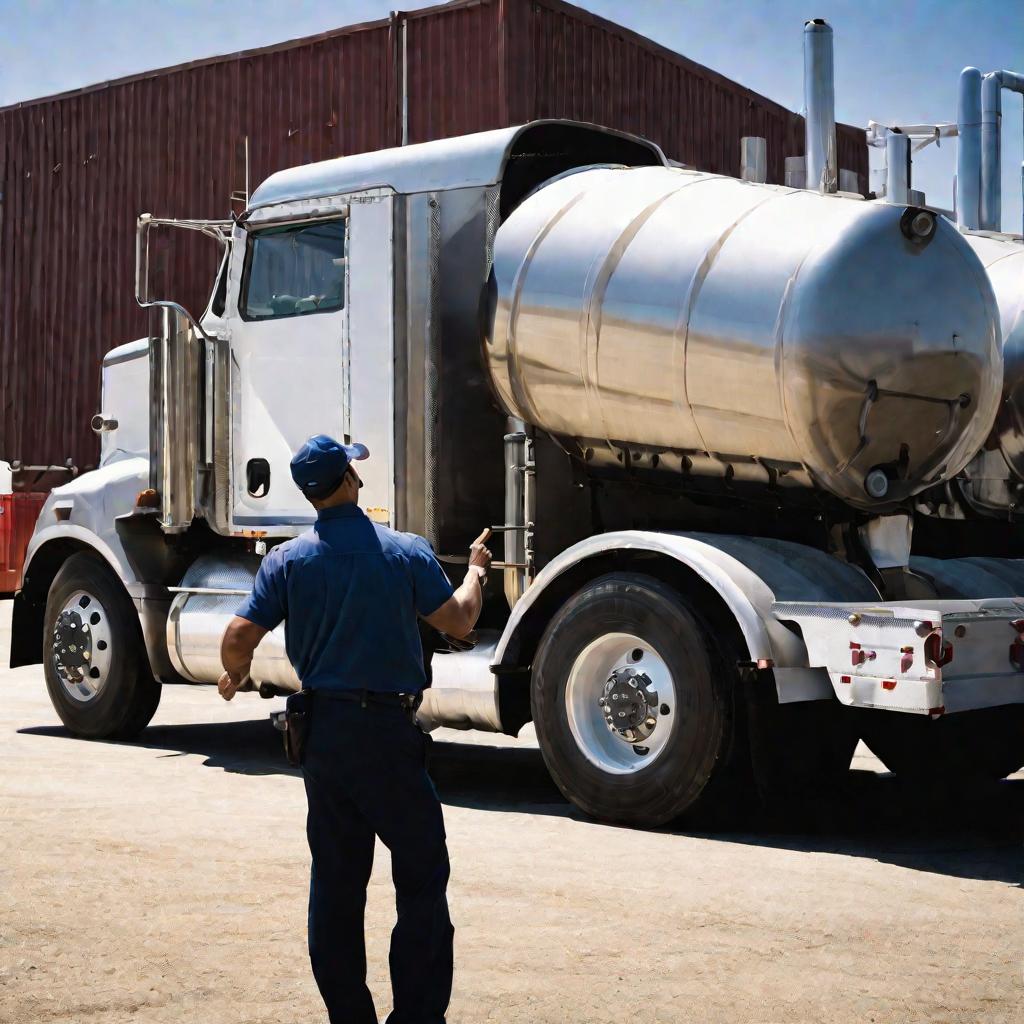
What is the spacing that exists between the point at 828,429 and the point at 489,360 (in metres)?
2.09

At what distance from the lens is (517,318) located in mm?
8711

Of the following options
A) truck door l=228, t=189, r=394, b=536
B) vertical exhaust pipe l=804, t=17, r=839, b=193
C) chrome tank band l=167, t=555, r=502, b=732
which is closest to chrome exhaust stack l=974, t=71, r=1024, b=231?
vertical exhaust pipe l=804, t=17, r=839, b=193

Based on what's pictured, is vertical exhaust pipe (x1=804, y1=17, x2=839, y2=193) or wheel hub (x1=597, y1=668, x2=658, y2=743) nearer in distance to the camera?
wheel hub (x1=597, y1=668, x2=658, y2=743)

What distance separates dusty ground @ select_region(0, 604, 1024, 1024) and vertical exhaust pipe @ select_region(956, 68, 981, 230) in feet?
13.9

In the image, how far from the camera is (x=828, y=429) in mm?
7637

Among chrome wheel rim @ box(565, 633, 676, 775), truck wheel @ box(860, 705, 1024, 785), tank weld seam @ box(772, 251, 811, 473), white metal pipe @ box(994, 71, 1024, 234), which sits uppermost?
white metal pipe @ box(994, 71, 1024, 234)

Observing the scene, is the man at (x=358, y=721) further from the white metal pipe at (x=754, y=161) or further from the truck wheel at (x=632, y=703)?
the white metal pipe at (x=754, y=161)

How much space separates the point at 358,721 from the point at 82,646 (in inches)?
278

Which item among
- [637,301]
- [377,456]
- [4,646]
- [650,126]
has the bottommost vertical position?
[4,646]

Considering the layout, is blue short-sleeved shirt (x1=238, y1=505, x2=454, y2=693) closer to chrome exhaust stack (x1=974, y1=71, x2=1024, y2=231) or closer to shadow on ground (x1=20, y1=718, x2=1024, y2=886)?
shadow on ground (x1=20, y1=718, x2=1024, y2=886)

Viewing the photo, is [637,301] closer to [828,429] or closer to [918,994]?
[828,429]

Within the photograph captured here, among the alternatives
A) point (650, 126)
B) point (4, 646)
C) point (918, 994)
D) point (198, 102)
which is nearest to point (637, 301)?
point (918, 994)

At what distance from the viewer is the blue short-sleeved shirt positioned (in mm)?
4582

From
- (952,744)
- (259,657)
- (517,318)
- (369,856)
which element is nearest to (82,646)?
(259,657)
